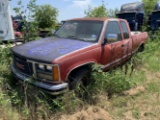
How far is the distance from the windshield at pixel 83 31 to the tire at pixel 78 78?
882 mm

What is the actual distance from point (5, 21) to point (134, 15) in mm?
7893

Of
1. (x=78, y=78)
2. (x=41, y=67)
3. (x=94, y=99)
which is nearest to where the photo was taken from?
(x=41, y=67)

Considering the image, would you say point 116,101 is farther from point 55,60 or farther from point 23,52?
point 23,52

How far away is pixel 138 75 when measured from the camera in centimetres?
568

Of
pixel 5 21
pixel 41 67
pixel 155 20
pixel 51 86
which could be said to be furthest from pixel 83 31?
pixel 155 20

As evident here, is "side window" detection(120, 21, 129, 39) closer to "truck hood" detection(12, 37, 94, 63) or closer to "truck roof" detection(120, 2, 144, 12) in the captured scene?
"truck hood" detection(12, 37, 94, 63)

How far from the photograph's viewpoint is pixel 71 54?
369 centimetres

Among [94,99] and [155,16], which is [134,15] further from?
[94,99]

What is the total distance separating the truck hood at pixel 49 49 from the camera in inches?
142

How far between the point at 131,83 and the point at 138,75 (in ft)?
3.98

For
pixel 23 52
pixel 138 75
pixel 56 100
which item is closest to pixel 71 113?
pixel 56 100

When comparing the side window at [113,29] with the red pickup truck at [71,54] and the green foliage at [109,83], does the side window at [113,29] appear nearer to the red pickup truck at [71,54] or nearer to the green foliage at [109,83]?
the red pickup truck at [71,54]

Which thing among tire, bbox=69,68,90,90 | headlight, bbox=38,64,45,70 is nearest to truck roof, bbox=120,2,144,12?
tire, bbox=69,68,90,90

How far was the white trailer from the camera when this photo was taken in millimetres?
8945
